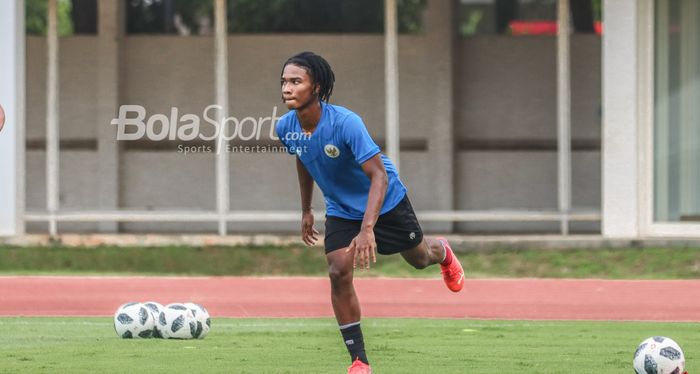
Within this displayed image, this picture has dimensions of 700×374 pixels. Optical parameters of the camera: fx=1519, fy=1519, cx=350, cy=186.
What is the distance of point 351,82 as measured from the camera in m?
21.9

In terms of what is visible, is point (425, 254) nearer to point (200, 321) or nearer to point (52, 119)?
point (200, 321)

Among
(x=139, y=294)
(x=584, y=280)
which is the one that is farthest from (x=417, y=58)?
(x=139, y=294)

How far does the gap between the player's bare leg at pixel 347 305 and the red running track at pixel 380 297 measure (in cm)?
603

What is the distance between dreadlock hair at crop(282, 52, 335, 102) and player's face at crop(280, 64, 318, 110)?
0.04 meters

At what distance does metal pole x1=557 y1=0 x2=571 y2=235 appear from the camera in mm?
20672

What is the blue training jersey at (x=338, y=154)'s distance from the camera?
890 cm

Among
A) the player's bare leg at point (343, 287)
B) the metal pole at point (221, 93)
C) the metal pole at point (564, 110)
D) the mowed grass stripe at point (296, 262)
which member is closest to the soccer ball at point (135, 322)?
the player's bare leg at point (343, 287)

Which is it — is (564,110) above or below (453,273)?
above

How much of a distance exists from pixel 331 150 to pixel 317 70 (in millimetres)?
483

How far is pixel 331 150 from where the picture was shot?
9016mm

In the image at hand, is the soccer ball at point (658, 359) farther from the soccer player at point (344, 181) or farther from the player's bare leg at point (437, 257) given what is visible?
the player's bare leg at point (437, 257)

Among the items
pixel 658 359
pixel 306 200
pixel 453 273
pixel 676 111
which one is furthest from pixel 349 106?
pixel 658 359

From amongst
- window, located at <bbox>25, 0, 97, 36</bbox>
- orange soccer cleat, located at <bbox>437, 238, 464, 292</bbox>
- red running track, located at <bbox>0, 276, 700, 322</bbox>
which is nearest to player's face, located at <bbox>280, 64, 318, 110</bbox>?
orange soccer cleat, located at <bbox>437, 238, 464, 292</bbox>

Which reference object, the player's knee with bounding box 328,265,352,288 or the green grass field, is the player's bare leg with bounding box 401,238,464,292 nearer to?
the green grass field
